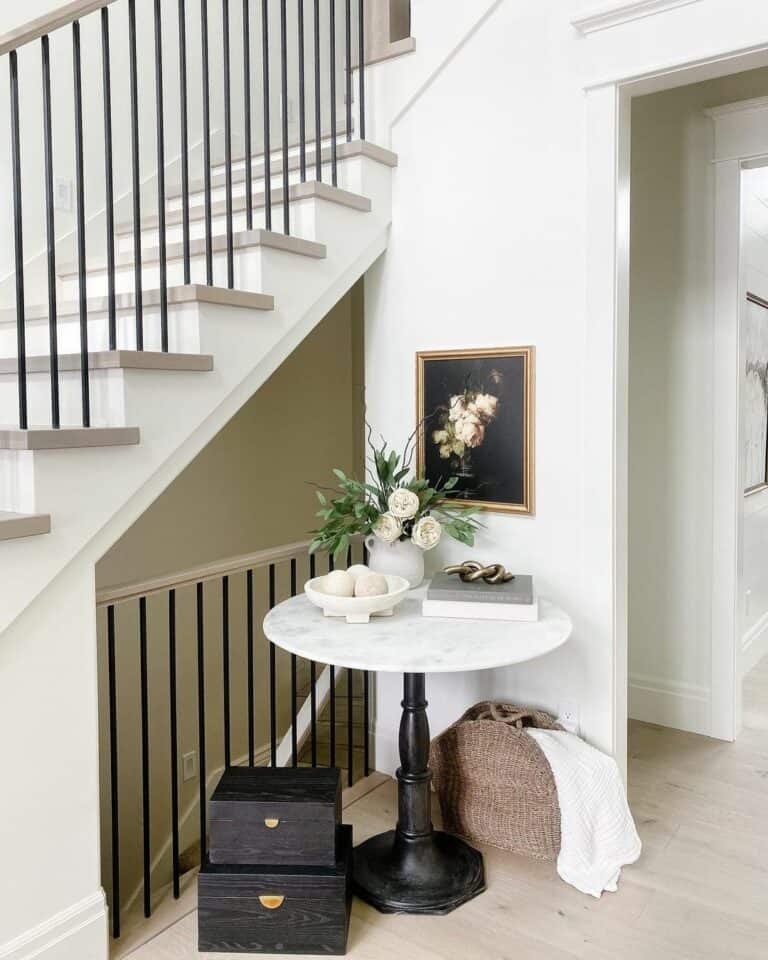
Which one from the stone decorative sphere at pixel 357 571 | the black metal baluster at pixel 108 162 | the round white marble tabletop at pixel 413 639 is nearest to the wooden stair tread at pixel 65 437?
the black metal baluster at pixel 108 162

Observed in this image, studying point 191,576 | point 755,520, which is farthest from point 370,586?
point 755,520

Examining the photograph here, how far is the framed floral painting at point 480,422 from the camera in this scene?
8.49 feet

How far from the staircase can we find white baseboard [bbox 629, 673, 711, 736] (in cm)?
204

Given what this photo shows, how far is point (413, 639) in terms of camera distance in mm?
2078

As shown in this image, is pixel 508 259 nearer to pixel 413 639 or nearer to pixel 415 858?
pixel 413 639

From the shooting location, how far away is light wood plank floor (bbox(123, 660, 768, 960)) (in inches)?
79.7

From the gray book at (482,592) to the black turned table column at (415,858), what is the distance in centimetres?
23

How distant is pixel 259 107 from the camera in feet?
12.1

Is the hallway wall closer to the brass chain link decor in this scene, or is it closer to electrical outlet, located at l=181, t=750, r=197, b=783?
the brass chain link decor

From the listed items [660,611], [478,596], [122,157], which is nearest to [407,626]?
[478,596]

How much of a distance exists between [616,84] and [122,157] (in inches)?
75.4

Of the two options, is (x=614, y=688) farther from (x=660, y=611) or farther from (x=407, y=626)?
(x=660, y=611)

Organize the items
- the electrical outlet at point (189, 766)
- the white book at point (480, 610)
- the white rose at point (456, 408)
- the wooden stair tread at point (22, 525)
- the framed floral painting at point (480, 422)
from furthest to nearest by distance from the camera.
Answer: the electrical outlet at point (189, 766) < the white rose at point (456, 408) < the framed floral painting at point (480, 422) < the white book at point (480, 610) < the wooden stair tread at point (22, 525)

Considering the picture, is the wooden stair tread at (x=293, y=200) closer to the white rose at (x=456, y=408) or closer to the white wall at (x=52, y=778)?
the white rose at (x=456, y=408)
